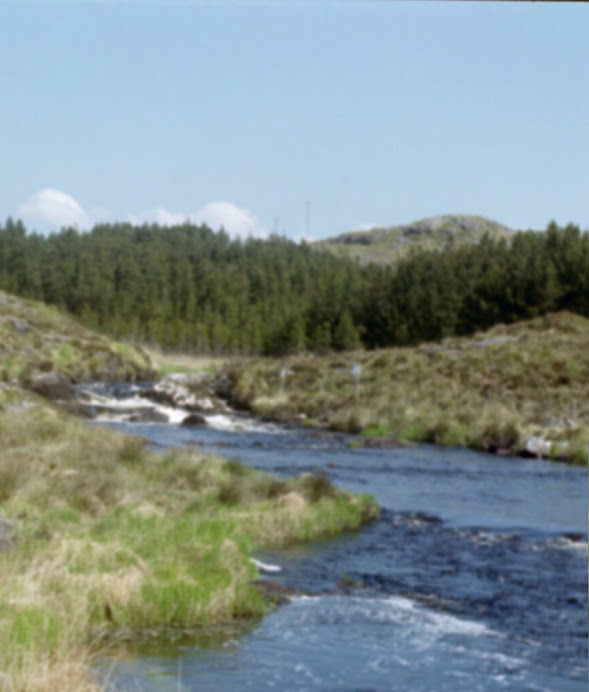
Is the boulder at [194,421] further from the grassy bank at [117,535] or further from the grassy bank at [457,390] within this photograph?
the grassy bank at [117,535]

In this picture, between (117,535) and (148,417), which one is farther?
(148,417)

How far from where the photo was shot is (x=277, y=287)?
121 metres

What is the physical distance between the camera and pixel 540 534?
1775cm

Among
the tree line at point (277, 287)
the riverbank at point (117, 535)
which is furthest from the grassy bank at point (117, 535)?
the tree line at point (277, 287)

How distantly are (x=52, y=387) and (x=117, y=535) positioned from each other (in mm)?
29920

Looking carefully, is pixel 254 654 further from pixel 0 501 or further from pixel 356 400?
pixel 356 400

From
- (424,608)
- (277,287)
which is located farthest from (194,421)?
(277,287)

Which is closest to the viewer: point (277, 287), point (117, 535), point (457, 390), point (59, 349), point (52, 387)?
point (117, 535)

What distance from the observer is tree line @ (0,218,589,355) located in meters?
68.2

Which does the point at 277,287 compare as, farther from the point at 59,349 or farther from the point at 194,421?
the point at 194,421

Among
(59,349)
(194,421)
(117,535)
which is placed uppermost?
(59,349)

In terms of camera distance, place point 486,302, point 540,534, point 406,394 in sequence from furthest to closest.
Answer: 1. point 486,302
2. point 406,394
3. point 540,534

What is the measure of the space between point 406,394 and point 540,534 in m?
25.4

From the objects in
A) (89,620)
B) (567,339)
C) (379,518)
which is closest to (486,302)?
(567,339)
